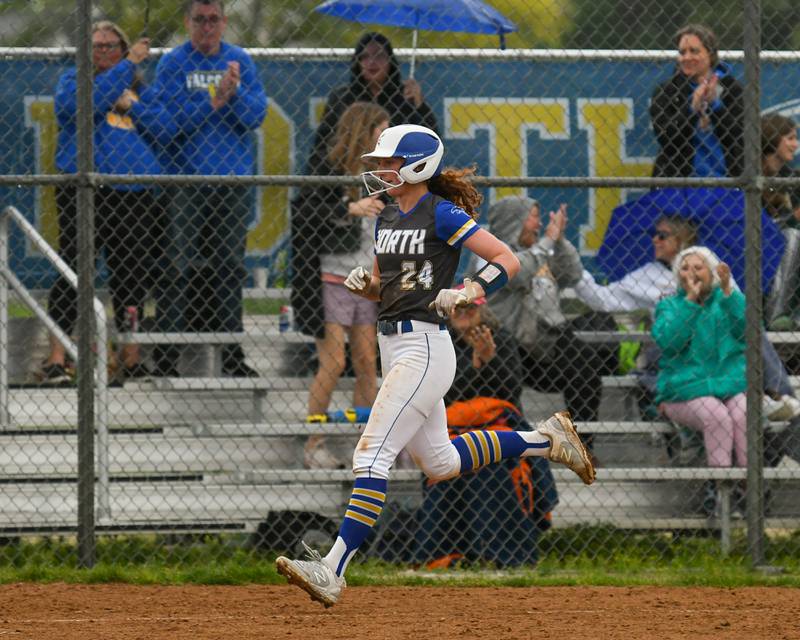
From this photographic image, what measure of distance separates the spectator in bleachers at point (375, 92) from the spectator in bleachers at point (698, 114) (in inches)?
52.5

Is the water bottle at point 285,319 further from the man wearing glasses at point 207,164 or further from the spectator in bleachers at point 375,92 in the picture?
the spectator in bleachers at point 375,92

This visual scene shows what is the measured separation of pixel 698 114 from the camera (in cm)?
775

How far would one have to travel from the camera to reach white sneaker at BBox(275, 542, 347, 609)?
17.8 feet

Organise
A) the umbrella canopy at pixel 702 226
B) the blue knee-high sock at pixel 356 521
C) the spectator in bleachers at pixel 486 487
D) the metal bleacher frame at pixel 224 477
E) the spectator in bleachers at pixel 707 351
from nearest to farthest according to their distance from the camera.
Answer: the blue knee-high sock at pixel 356 521 < the spectator in bleachers at pixel 486 487 < the metal bleacher frame at pixel 224 477 < the spectator in bleachers at pixel 707 351 < the umbrella canopy at pixel 702 226

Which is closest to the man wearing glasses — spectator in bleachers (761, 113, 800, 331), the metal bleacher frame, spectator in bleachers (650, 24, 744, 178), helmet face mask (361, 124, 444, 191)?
the metal bleacher frame

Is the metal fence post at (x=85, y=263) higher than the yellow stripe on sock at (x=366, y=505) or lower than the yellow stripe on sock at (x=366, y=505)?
higher

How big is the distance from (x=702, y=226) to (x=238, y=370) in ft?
9.51

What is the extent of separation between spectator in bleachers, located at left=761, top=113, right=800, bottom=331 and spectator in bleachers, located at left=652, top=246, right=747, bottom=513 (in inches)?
24.2

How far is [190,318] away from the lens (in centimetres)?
790

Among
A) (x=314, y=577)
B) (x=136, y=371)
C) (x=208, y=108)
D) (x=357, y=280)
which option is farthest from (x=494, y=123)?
(x=314, y=577)

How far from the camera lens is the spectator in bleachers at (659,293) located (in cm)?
791

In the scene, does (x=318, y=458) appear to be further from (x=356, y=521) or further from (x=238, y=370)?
(x=356, y=521)

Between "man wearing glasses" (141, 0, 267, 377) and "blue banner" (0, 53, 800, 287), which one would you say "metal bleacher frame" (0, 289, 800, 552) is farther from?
"blue banner" (0, 53, 800, 287)

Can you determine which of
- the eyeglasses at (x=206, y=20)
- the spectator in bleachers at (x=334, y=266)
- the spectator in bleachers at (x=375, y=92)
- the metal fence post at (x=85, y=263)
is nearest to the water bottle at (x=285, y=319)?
the spectator in bleachers at (x=334, y=266)
